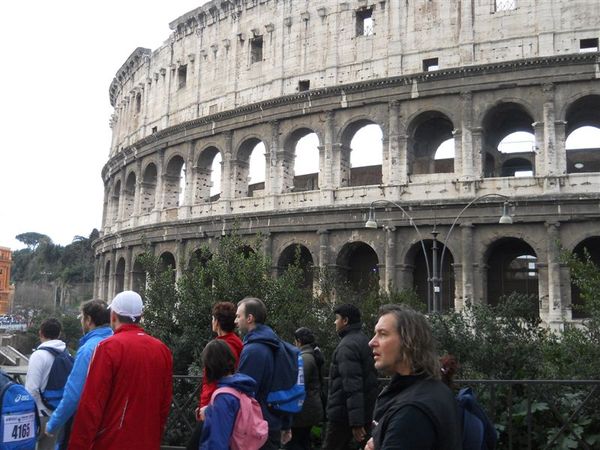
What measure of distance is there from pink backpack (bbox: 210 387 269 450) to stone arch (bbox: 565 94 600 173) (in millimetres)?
18060

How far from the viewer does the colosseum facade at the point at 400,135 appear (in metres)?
19.0

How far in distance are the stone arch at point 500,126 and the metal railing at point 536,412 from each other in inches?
569

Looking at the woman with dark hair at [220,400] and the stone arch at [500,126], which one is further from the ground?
the stone arch at [500,126]

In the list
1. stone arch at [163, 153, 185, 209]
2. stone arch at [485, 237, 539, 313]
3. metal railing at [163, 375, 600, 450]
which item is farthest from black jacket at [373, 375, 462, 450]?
stone arch at [163, 153, 185, 209]

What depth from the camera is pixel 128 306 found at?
4.05m

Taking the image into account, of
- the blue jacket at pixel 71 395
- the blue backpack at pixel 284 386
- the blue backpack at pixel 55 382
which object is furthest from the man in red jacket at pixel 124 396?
the blue backpack at pixel 55 382

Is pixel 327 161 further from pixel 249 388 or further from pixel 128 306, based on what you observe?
pixel 249 388

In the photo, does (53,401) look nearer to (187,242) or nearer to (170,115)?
(187,242)

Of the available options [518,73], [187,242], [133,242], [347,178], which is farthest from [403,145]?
[133,242]

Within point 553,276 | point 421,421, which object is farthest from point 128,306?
point 553,276

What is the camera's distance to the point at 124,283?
2931 cm

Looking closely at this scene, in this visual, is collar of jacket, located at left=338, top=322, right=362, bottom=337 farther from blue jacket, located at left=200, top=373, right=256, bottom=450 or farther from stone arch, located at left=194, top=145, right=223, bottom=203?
stone arch, located at left=194, top=145, right=223, bottom=203

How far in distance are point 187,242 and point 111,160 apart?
1070 centimetres

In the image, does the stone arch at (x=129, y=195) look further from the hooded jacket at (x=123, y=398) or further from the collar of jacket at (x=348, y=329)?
the hooded jacket at (x=123, y=398)
